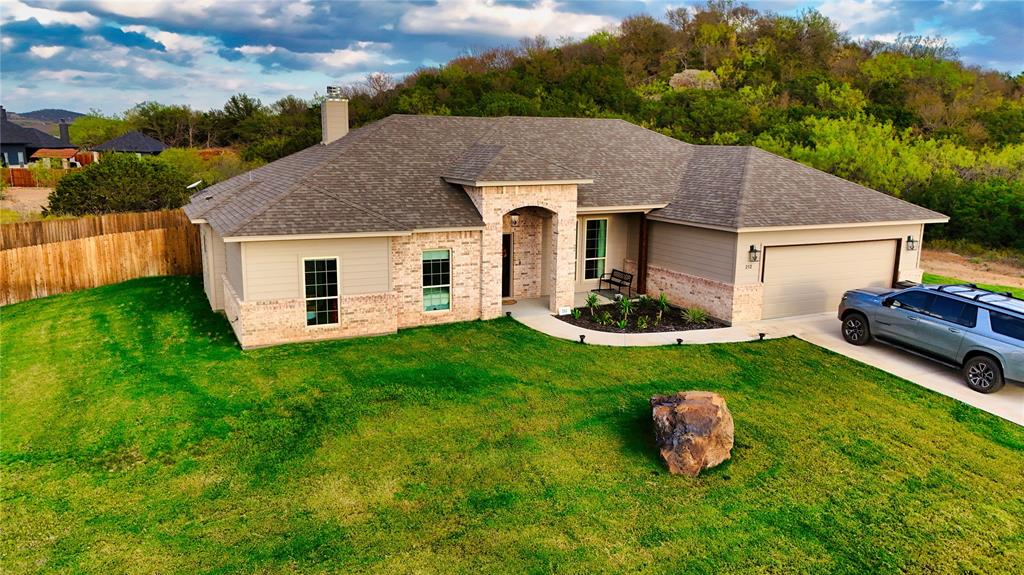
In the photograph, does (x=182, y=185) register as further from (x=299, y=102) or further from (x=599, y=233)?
(x=299, y=102)

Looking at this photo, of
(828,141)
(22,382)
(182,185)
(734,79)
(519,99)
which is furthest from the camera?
(734,79)

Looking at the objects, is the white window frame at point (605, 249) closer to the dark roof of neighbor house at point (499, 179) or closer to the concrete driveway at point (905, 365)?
the dark roof of neighbor house at point (499, 179)

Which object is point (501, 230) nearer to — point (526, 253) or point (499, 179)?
point (499, 179)

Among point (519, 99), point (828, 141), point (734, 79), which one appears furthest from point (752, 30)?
point (828, 141)

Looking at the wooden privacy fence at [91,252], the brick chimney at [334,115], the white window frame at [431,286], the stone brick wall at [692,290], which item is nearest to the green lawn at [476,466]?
the white window frame at [431,286]

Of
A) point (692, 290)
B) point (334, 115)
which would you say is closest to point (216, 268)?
point (334, 115)
